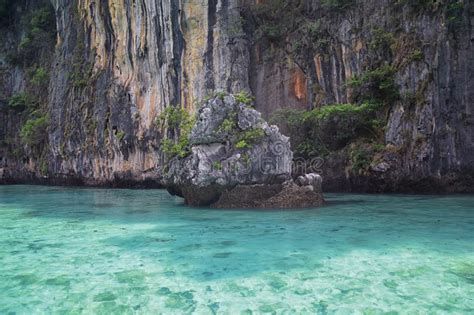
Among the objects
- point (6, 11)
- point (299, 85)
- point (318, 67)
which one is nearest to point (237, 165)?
point (318, 67)

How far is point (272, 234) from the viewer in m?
7.40

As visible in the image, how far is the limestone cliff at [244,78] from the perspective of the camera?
47.7ft

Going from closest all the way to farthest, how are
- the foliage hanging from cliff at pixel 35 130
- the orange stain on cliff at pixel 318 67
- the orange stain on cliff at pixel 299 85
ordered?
1. the orange stain on cliff at pixel 318 67
2. the orange stain on cliff at pixel 299 85
3. the foliage hanging from cliff at pixel 35 130

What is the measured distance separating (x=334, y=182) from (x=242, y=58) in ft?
25.9

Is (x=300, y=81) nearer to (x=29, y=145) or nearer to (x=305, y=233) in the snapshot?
(x=305, y=233)

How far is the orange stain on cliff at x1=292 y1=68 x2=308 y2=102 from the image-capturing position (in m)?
20.1

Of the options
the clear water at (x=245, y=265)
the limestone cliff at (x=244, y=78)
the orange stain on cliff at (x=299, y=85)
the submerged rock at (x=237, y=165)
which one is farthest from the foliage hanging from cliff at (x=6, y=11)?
the clear water at (x=245, y=265)

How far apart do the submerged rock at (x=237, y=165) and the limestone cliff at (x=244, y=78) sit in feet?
17.0

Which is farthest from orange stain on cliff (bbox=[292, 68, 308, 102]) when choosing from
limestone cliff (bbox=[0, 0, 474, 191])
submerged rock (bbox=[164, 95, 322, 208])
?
submerged rock (bbox=[164, 95, 322, 208])

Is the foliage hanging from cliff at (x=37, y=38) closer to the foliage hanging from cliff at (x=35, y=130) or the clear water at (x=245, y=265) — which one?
the foliage hanging from cliff at (x=35, y=130)

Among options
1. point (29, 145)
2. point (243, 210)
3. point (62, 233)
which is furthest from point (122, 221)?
point (29, 145)

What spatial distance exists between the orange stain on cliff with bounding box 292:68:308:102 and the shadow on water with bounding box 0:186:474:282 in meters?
9.39

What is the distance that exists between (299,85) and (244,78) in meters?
2.69

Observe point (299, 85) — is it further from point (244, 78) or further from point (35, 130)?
point (35, 130)
